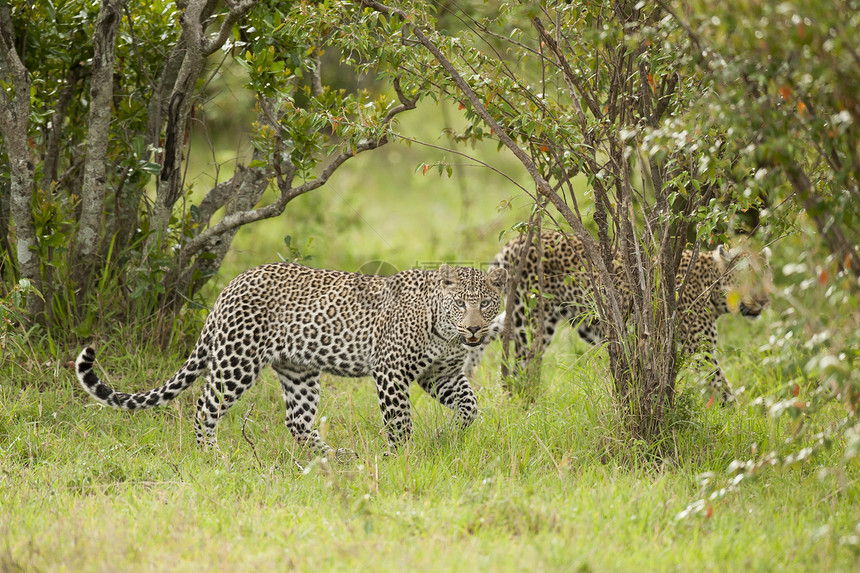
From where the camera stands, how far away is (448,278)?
684cm

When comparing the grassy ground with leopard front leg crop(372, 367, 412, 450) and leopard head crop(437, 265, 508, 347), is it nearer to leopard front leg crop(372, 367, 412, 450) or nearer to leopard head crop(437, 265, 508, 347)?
leopard front leg crop(372, 367, 412, 450)

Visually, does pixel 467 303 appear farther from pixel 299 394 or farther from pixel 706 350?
pixel 706 350

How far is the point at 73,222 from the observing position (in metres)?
7.59

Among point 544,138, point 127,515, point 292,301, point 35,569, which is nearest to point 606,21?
point 544,138

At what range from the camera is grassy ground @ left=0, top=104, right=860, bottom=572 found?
4.50m

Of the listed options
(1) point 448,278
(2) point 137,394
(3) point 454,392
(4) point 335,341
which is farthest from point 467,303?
(2) point 137,394

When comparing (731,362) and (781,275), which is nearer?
(781,275)

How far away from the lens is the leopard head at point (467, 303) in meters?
6.59

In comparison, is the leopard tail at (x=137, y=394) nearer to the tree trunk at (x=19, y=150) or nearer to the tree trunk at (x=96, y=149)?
the tree trunk at (x=19, y=150)

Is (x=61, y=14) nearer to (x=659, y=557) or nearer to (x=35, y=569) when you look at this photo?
(x=35, y=569)

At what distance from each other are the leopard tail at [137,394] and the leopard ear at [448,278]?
1758mm

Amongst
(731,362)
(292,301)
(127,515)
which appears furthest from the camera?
(731,362)

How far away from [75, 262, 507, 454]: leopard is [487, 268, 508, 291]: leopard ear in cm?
2

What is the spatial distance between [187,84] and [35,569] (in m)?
3.96
